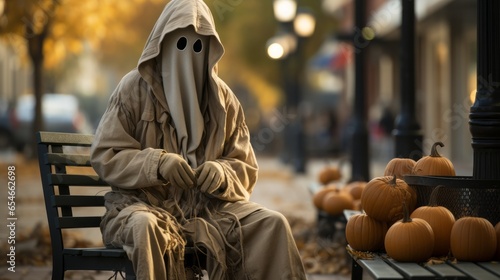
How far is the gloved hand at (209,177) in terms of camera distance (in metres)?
5.24

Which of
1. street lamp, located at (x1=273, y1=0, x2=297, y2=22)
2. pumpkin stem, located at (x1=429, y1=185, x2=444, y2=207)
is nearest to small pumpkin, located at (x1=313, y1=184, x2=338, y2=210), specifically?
pumpkin stem, located at (x1=429, y1=185, x2=444, y2=207)

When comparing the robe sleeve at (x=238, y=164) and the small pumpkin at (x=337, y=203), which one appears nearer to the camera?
the robe sleeve at (x=238, y=164)

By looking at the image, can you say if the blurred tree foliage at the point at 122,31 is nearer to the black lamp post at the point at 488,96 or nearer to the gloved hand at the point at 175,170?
the black lamp post at the point at 488,96

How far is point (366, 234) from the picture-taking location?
5375mm

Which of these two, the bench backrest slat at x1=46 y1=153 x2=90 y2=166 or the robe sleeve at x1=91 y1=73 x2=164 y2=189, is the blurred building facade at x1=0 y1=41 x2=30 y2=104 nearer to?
the bench backrest slat at x1=46 y1=153 x2=90 y2=166

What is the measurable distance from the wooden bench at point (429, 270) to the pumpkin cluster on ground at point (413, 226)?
0.24 feet

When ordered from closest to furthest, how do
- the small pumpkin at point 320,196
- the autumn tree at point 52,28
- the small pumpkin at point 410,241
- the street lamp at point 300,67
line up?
the small pumpkin at point 410,241
the small pumpkin at point 320,196
the autumn tree at point 52,28
the street lamp at point 300,67

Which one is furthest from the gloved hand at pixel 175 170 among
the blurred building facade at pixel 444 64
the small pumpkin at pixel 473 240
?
the blurred building facade at pixel 444 64

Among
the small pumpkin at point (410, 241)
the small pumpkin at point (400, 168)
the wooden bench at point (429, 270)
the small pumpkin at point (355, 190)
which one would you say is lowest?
the small pumpkin at point (355, 190)

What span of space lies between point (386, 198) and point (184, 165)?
1027mm

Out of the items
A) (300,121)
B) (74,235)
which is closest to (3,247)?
(74,235)

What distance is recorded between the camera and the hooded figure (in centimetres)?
514

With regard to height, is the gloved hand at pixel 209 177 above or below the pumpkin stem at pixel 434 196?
above

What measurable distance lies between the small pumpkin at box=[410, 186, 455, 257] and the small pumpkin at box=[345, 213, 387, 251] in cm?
25
